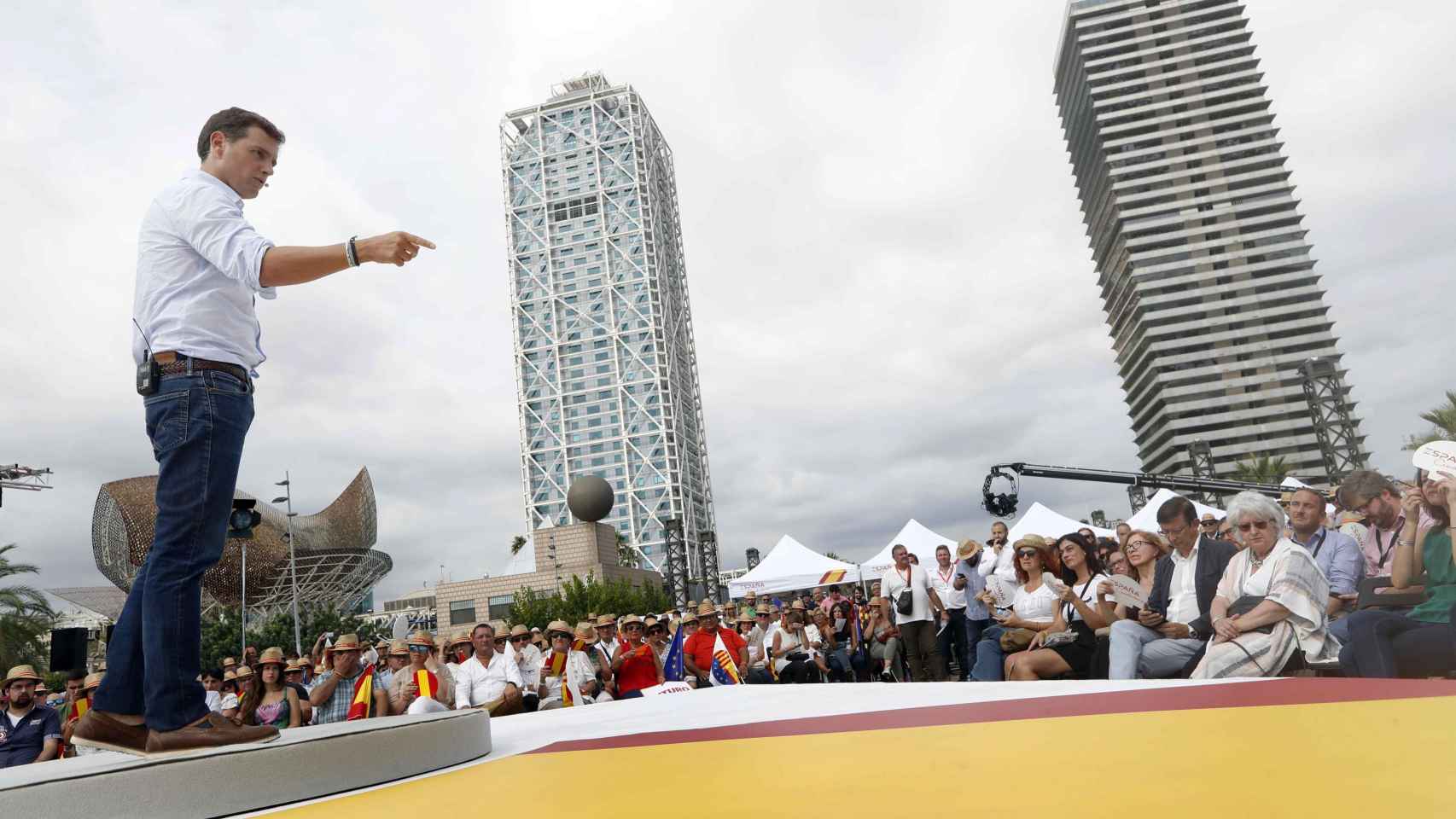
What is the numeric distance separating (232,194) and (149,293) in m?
0.39

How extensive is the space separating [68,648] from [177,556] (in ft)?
37.6

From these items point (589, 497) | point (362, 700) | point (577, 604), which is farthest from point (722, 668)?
point (589, 497)

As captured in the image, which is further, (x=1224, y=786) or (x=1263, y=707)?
(x=1263, y=707)

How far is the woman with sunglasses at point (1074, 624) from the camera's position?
5367mm

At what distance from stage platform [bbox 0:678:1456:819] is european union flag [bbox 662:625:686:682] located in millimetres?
5627

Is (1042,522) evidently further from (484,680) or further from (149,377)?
(149,377)

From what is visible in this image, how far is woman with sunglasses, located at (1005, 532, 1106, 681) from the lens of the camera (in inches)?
211

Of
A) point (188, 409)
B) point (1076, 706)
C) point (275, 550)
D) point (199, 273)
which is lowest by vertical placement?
point (1076, 706)

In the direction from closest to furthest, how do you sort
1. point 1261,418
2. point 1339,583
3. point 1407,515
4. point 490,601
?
point 1407,515 < point 1339,583 < point 490,601 < point 1261,418

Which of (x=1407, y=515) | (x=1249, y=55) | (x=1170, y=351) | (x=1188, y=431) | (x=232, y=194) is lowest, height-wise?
(x=1407, y=515)

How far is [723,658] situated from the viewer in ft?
30.4

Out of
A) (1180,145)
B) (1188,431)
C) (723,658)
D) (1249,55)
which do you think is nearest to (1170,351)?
(1188,431)

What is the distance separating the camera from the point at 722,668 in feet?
30.3

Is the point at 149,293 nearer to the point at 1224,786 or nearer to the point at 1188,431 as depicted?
the point at 1224,786
